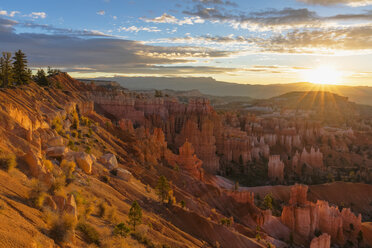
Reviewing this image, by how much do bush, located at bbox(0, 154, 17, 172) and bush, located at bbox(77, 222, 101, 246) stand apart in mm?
2684

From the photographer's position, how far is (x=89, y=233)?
851cm

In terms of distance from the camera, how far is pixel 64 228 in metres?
7.35

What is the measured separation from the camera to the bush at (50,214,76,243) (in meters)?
7.26

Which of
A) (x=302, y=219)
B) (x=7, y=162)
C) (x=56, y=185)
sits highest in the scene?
(x=7, y=162)

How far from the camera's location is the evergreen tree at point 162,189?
18391mm

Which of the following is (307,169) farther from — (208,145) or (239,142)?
(208,145)

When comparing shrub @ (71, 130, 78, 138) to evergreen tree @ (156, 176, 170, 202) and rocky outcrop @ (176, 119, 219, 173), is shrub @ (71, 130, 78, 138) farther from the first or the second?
rocky outcrop @ (176, 119, 219, 173)

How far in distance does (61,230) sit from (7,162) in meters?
3.26

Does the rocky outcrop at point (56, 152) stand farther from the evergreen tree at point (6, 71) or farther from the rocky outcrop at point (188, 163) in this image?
the rocky outcrop at point (188, 163)

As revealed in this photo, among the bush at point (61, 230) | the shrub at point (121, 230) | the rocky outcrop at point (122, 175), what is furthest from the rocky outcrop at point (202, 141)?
the bush at point (61, 230)

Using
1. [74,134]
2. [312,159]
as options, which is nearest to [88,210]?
[74,134]

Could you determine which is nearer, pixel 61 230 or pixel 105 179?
pixel 61 230

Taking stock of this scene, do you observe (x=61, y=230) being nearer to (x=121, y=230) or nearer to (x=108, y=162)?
(x=121, y=230)

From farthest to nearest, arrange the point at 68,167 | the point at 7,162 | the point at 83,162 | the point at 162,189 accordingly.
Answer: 1. the point at 162,189
2. the point at 83,162
3. the point at 68,167
4. the point at 7,162
